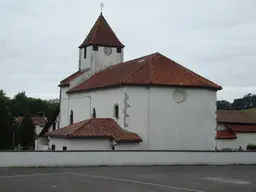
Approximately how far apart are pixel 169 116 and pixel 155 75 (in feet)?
12.6

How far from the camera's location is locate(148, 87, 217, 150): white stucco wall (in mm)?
37750

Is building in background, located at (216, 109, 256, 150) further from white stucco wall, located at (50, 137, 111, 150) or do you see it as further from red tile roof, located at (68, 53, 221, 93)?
white stucco wall, located at (50, 137, 111, 150)

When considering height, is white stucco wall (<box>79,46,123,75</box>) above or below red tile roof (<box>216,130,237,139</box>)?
above

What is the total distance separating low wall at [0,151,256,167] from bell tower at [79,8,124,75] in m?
20.9

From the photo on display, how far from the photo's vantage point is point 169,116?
3803 centimetres

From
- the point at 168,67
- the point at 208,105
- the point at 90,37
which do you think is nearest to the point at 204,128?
the point at 208,105

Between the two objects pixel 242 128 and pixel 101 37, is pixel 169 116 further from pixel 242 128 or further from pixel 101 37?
pixel 242 128

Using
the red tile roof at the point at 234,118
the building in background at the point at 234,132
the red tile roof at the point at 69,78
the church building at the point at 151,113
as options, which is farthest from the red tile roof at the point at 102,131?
the red tile roof at the point at 234,118

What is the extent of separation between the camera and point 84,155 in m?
30.4

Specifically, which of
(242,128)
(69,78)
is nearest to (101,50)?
(69,78)

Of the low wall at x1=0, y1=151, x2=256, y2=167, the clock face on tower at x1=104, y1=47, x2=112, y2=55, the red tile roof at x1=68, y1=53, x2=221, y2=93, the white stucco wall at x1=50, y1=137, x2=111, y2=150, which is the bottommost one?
the low wall at x1=0, y1=151, x2=256, y2=167

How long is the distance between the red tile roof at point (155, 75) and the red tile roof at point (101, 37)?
767cm

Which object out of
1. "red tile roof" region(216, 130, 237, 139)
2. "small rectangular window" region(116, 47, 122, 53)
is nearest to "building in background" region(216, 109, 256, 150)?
"red tile roof" region(216, 130, 237, 139)

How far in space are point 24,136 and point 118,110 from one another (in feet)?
135
